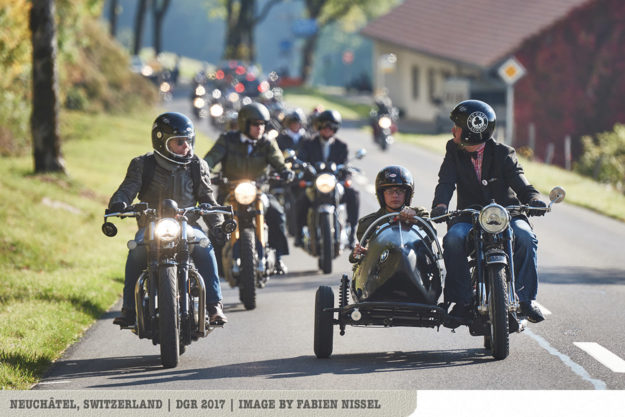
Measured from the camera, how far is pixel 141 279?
938 cm

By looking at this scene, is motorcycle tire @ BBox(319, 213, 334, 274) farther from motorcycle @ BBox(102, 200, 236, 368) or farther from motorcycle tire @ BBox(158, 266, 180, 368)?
motorcycle tire @ BBox(158, 266, 180, 368)

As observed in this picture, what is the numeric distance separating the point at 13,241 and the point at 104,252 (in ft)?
4.57

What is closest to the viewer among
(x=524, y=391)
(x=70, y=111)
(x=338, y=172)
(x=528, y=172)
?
(x=524, y=391)

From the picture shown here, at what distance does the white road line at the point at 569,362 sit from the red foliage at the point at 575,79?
122ft

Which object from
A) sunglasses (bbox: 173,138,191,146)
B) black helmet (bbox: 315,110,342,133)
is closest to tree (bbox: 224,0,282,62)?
black helmet (bbox: 315,110,342,133)

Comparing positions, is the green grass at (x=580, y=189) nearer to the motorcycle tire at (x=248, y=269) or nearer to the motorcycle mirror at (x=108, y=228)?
the motorcycle tire at (x=248, y=269)

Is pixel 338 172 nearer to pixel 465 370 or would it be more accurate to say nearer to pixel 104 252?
pixel 104 252

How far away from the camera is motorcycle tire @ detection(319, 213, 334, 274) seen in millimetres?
14805

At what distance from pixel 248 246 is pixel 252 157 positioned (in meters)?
Answer: 1.35

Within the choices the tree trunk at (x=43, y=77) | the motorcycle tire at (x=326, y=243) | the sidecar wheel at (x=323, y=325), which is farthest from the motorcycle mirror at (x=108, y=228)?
the tree trunk at (x=43, y=77)

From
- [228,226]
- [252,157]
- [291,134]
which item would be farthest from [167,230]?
[291,134]

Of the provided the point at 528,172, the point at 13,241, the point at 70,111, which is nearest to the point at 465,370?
the point at 13,241

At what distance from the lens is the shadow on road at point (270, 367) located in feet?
29.5

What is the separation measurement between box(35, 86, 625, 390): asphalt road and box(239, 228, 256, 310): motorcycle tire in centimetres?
13
